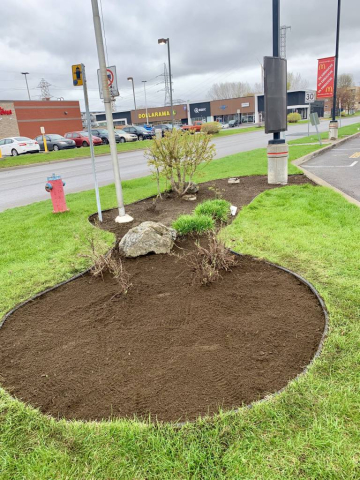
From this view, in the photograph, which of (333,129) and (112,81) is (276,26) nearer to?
(112,81)

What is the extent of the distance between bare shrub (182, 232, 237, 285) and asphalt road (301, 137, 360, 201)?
4.67 meters

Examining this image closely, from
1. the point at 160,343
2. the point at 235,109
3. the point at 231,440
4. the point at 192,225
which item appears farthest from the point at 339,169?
the point at 235,109

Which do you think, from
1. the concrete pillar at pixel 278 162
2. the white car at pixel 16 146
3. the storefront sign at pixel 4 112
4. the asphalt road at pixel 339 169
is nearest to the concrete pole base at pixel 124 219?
the concrete pillar at pixel 278 162

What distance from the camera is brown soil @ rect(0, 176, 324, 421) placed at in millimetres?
2488

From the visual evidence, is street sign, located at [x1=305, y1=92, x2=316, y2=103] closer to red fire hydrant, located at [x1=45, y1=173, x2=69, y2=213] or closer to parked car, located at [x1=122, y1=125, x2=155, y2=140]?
parked car, located at [x1=122, y1=125, x2=155, y2=140]

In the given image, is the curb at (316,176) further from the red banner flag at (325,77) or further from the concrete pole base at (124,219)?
the concrete pole base at (124,219)

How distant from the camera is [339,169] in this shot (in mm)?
11547

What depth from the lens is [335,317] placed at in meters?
3.21

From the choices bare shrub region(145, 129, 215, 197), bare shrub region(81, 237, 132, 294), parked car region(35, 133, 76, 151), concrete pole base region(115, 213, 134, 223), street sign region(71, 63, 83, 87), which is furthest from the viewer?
parked car region(35, 133, 76, 151)

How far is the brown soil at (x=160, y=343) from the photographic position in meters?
2.49

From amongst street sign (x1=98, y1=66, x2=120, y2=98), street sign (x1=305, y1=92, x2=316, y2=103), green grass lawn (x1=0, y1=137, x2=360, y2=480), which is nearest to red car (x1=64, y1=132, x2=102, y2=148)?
street sign (x1=305, y1=92, x2=316, y2=103)

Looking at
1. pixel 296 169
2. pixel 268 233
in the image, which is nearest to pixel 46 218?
pixel 268 233

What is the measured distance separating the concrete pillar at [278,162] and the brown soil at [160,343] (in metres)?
5.20

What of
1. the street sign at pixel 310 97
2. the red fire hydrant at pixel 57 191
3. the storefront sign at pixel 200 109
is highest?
the storefront sign at pixel 200 109
